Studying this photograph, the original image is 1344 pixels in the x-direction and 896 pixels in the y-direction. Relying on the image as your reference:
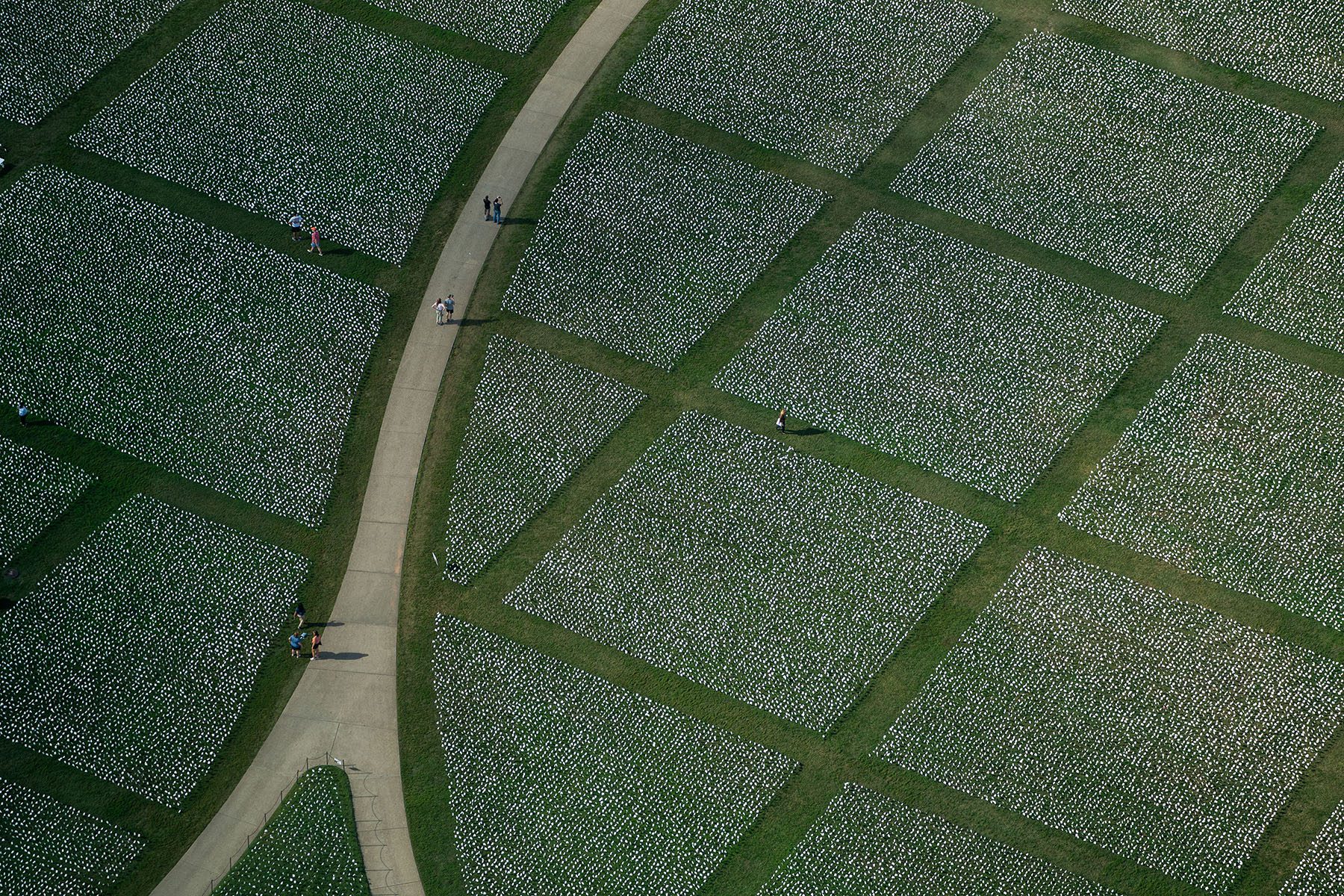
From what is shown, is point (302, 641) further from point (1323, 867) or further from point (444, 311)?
point (1323, 867)

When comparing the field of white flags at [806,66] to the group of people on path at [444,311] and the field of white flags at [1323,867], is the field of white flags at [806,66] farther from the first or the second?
the field of white flags at [1323,867]

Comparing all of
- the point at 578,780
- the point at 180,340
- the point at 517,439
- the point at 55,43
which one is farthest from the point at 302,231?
the point at 578,780

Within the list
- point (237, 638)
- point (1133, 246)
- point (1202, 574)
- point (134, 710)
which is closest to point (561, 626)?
point (237, 638)

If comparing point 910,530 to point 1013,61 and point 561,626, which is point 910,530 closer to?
point 561,626

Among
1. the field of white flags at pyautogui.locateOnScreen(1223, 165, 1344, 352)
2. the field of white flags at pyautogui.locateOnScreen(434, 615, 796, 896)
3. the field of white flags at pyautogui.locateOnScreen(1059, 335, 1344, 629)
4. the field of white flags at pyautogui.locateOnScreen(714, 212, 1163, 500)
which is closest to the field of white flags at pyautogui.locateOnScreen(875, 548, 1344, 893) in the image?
the field of white flags at pyautogui.locateOnScreen(1059, 335, 1344, 629)

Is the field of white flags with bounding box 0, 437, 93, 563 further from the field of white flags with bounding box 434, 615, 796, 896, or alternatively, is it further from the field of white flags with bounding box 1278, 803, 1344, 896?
the field of white flags with bounding box 1278, 803, 1344, 896

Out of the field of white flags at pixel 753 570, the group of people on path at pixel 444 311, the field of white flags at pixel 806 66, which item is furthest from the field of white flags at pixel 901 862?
the field of white flags at pixel 806 66
